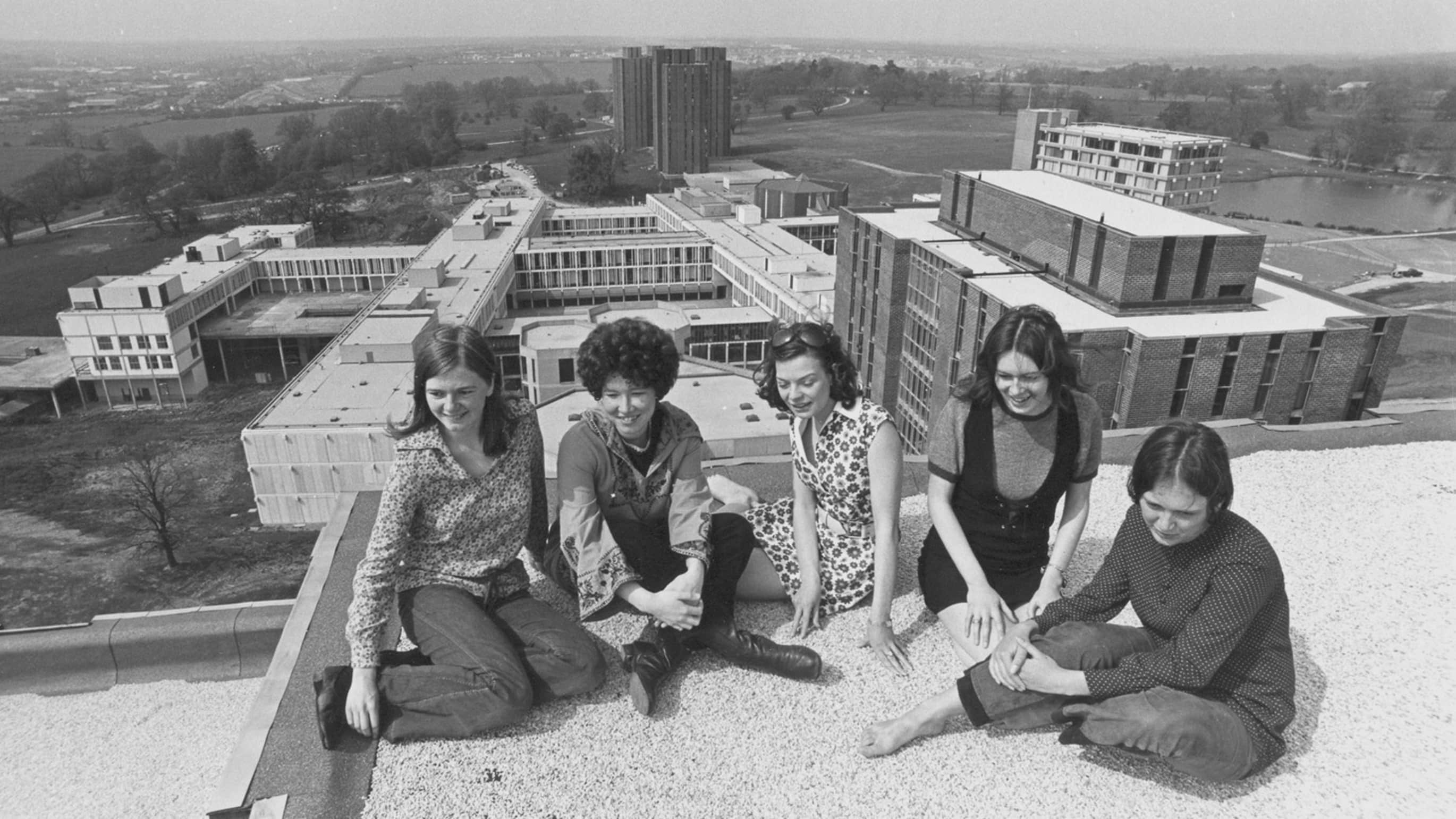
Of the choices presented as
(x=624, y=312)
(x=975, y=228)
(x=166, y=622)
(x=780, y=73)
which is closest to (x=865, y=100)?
(x=780, y=73)

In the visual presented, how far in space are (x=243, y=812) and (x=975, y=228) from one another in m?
16.6

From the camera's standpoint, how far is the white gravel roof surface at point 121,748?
457cm

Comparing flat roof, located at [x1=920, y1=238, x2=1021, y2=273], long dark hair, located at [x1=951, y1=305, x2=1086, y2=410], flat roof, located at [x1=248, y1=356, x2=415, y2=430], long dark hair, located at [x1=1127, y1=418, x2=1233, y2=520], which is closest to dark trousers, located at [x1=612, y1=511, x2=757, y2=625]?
long dark hair, located at [x1=951, y1=305, x2=1086, y2=410]

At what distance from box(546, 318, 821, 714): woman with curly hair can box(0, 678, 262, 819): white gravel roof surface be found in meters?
2.64

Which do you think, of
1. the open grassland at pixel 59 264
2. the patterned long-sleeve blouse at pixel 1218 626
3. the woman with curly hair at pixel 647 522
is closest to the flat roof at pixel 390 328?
the woman with curly hair at pixel 647 522

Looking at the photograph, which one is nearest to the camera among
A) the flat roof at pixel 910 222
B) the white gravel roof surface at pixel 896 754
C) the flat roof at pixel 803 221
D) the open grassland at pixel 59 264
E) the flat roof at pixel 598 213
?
the white gravel roof surface at pixel 896 754

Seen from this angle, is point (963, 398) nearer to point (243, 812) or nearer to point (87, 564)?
point (243, 812)

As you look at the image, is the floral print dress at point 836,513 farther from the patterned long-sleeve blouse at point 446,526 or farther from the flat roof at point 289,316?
the flat roof at point 289,316

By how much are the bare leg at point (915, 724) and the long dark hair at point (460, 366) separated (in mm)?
2020

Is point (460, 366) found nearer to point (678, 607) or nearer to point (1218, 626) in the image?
point (678, 607)

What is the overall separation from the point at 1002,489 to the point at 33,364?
40.9m

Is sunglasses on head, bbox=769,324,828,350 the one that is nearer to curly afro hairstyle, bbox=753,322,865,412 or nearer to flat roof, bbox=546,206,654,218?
curly afro hairstyle, bbox=753,322,865,412

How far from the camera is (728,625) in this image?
389cm

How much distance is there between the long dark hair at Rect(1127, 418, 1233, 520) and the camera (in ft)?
9.29
